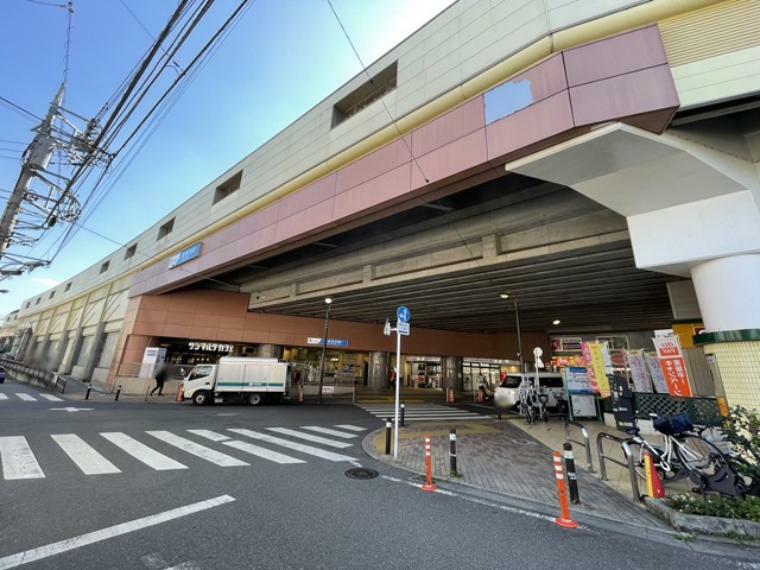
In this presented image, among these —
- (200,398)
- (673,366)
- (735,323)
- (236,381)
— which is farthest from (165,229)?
(673,366)

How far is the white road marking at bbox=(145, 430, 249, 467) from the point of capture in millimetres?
6637

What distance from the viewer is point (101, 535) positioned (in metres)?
3.64

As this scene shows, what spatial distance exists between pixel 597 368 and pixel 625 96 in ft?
31.9

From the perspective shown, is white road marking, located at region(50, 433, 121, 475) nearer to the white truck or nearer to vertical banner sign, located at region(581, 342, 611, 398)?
the white truck

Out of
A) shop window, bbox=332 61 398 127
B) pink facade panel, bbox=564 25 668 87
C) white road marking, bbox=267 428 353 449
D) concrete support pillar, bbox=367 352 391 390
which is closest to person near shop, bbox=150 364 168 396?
white road marking, bbox=267 428 353 449

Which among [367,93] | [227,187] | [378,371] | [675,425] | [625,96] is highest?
[367,93]

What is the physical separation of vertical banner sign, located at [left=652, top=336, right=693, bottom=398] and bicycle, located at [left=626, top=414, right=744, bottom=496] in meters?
5.02

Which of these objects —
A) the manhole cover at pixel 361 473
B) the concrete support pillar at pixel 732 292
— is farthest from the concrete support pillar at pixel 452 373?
the manhole cover at pixel 361 473

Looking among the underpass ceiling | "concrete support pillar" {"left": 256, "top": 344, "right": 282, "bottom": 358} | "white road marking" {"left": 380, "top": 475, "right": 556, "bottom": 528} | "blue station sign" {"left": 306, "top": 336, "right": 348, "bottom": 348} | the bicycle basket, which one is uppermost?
the underpass ceiling

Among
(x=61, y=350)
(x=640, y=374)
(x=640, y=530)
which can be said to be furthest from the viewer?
(x=61, y=350)

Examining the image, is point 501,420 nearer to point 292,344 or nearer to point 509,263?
point 509,263

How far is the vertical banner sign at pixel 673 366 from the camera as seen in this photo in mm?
9469

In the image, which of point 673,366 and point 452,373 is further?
point 452,373

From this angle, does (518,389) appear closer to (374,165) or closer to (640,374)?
(640,374)
